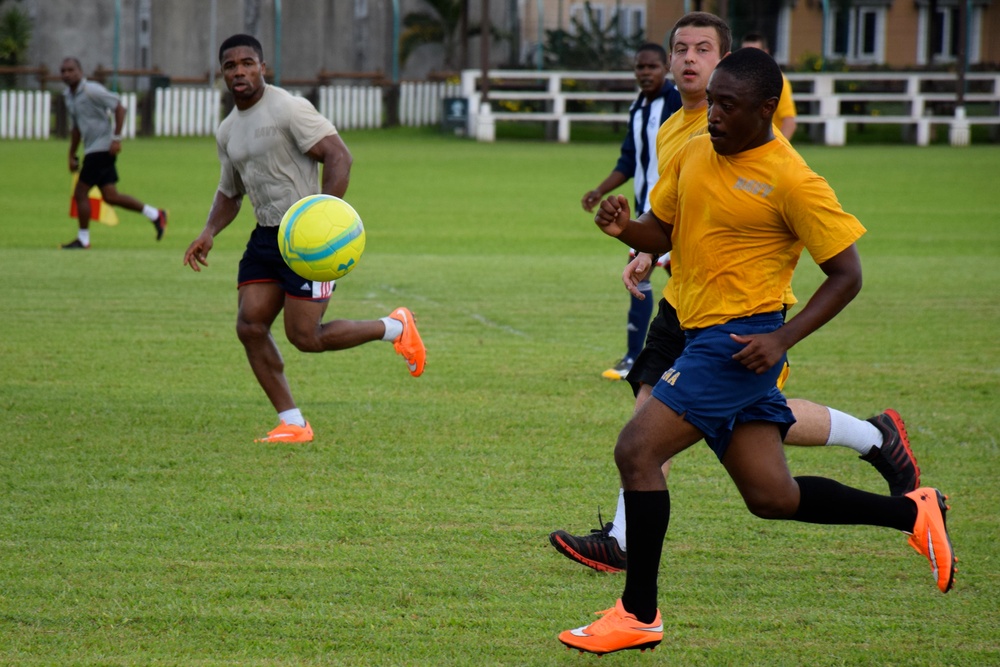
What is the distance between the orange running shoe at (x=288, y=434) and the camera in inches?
Result: 282

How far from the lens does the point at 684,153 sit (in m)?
4.56

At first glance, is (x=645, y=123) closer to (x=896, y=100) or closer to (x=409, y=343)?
(x=409, y=343)

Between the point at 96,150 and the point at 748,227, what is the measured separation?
13642 millimetres

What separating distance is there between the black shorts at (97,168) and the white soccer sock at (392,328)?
32.3 ft

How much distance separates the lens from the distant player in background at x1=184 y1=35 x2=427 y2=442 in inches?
277

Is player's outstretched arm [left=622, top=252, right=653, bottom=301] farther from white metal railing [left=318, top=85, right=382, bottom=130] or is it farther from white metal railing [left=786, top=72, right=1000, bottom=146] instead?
white metal railing [left=318, top=85, right=382, bottom=130]

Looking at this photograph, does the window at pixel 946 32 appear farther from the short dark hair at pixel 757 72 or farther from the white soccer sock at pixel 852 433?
the short dark hair at pixel 757 72

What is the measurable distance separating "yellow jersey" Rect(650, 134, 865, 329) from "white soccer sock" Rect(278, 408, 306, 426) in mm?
3360

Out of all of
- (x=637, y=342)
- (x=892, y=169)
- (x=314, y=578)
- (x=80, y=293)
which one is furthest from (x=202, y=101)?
(x=314, y=578)

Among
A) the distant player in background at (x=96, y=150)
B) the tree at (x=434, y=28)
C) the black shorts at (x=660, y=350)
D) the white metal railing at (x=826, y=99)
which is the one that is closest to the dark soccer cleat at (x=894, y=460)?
the black shorts at (x=660, y=350)

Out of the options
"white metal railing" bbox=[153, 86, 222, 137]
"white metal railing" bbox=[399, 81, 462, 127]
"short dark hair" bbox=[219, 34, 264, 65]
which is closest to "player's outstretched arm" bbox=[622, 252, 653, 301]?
"short dark hair" bbox=[219, 34, 264, 65]

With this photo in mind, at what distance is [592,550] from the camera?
5148mm

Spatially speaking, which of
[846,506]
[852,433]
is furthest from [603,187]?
[846,506]

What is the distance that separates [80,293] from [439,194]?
1097cm
